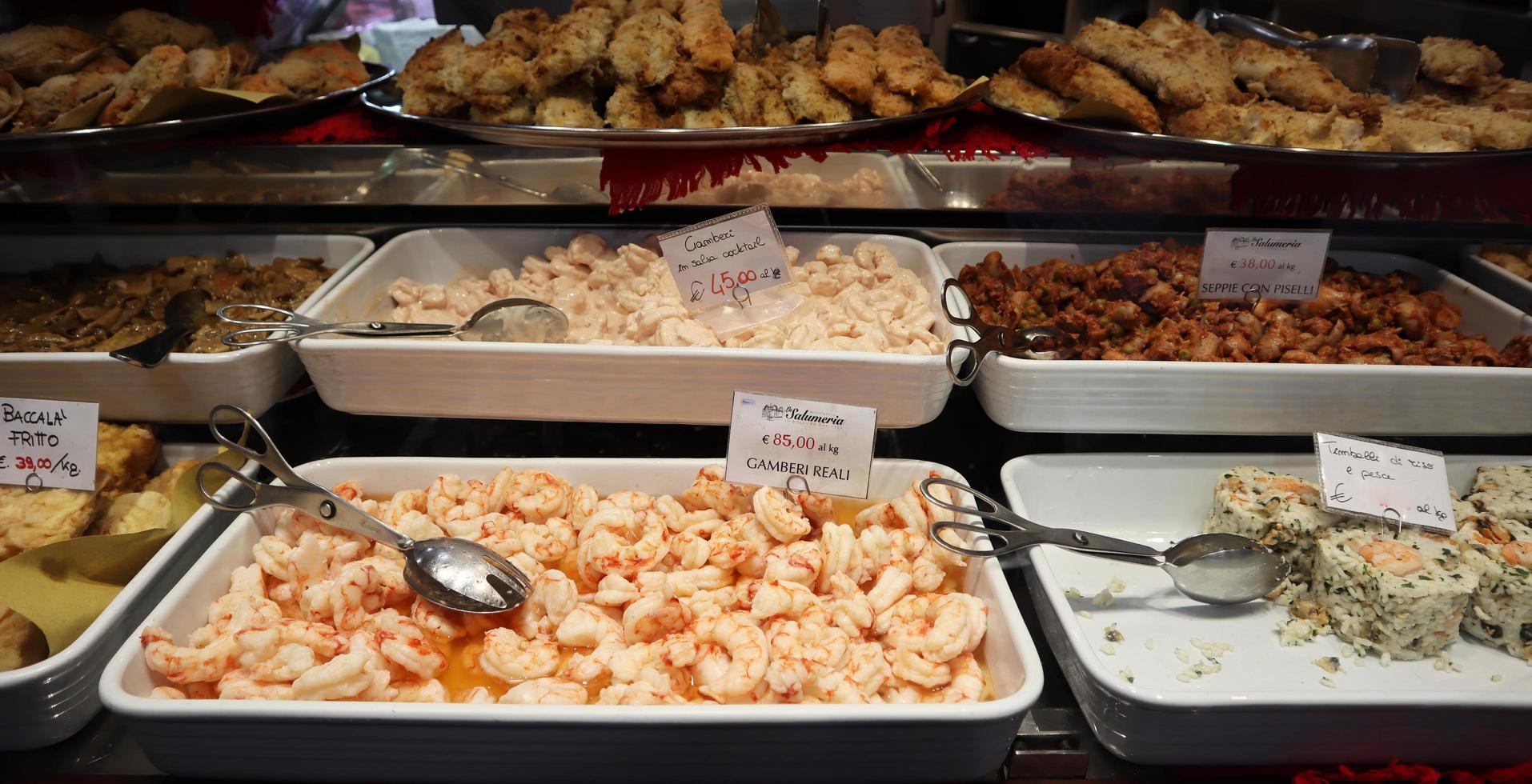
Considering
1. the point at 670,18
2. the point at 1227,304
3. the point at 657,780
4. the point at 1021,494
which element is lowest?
the point at 657,780

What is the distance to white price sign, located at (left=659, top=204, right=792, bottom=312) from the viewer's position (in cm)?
202

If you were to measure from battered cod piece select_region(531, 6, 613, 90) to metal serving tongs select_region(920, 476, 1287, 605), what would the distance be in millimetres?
1143

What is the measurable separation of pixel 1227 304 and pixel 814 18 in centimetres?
122

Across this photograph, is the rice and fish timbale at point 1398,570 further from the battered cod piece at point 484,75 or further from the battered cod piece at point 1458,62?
the battered cod piece at point 484,75

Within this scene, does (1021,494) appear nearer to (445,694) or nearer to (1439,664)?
(1439,664)

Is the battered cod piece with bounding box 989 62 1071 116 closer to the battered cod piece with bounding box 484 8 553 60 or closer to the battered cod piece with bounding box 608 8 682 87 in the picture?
the battered cod piece with bounding box 608 8 682 87

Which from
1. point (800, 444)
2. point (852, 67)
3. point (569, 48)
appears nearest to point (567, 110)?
point (569, 48)

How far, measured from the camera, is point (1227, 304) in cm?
209

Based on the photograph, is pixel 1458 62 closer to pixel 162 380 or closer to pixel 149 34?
pixel 162 380

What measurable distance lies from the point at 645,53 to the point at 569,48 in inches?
6.3

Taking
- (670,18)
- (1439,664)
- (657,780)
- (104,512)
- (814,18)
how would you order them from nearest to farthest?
(657,780), (1439,664), (104,512), (670,18), (814,18)

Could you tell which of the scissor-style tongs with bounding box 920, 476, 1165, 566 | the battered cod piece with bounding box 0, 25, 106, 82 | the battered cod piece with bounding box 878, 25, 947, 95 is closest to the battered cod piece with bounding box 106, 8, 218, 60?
the battered cod piece with bounding box 0, 25, 106, 82

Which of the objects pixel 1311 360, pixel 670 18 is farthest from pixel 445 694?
pixel 1311 360

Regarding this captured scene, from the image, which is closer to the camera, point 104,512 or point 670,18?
point 104,512
